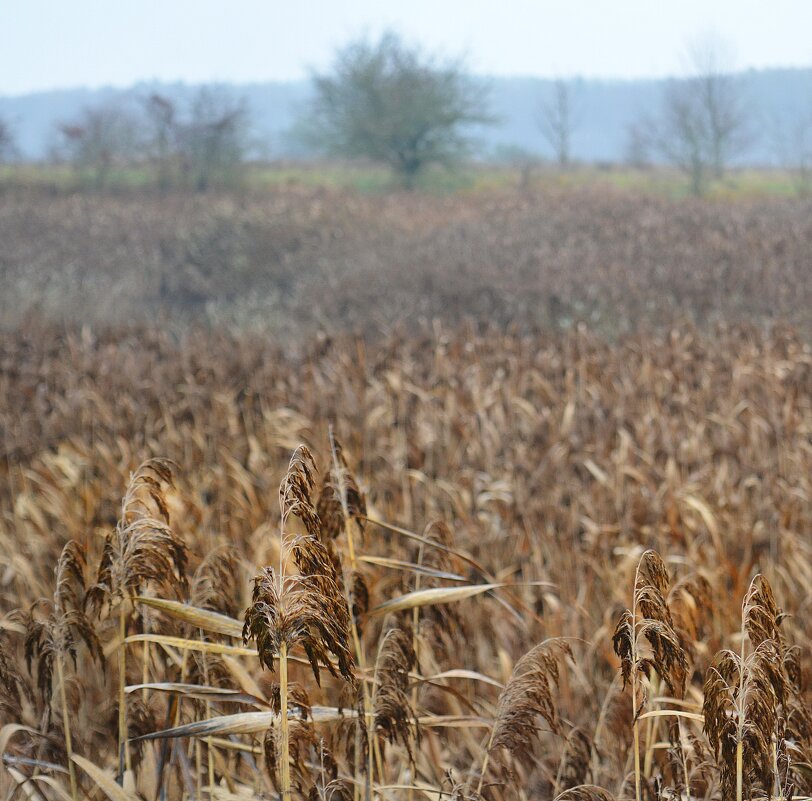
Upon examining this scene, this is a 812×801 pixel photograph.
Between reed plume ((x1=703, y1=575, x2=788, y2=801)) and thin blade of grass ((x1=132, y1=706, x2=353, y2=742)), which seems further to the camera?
thin blade of grass ((x1=132, y1=706, x2=353, y2=742))

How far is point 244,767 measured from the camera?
2.31 metres

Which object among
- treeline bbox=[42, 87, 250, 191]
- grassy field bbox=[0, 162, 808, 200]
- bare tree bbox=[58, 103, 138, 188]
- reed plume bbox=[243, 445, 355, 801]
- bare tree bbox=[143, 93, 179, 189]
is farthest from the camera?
bare tree bbox=[58, 103, 138, 188]

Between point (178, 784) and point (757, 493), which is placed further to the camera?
point (757, 493)

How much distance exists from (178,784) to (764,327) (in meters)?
7.28

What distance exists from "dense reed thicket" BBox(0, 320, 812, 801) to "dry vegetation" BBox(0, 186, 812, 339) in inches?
81.1

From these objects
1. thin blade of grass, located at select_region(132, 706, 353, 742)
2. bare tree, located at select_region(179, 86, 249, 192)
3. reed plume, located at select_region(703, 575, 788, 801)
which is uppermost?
bare tree, located at select_region(179, 86, 249, 192)

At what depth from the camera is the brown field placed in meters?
1.25

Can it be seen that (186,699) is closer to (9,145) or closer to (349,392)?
(349,392)

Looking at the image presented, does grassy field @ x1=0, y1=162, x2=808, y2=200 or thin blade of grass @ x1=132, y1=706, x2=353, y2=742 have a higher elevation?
grassy field @ x1=0, y1=162, x2=808, y2=200

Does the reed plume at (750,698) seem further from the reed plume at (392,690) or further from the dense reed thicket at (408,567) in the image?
the reed plume at (392,690)

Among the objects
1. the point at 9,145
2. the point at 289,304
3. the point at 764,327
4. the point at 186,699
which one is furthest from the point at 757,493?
the point at 9,145

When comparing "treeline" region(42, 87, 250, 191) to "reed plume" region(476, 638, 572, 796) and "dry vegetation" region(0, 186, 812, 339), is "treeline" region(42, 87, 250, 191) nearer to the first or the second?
"dry vegetation" region(0, 186, 812, 339)

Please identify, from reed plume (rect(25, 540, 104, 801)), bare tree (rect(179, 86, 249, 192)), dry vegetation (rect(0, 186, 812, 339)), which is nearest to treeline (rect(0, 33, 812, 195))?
bare tree (rect(179, 86, 249, 192))

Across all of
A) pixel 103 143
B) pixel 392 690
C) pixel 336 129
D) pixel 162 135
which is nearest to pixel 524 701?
pixel 392 690
